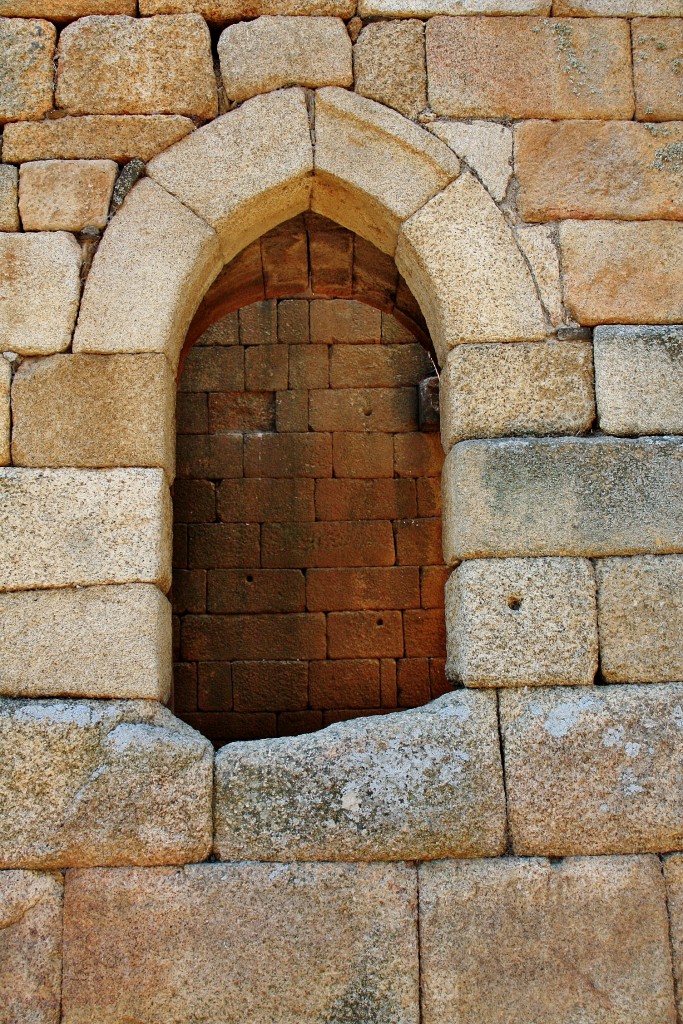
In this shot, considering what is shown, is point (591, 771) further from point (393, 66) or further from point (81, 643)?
point (393, 66)

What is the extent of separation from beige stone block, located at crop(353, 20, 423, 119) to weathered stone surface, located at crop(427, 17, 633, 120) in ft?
0.15

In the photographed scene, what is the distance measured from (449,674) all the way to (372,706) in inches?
168

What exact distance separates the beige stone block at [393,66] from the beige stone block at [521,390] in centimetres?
102

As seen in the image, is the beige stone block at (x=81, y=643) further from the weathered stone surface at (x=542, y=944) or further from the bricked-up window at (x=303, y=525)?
the bricked-up window at (x=303, y=525)

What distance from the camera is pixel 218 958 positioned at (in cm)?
286

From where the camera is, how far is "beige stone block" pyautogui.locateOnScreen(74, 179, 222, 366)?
3227 millimetres

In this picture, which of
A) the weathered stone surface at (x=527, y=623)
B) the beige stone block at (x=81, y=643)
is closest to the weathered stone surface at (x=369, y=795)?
the weathered stone surface at (x=527, y=623)

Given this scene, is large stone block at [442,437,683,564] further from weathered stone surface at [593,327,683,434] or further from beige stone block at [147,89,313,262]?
beige stone block at [147,89,313,262]

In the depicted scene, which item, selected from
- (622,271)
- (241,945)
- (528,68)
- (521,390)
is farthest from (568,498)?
(241,945)

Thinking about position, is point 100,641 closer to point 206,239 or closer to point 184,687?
point 206,239

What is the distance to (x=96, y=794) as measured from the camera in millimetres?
2924

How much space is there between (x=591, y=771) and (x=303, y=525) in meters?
4.87

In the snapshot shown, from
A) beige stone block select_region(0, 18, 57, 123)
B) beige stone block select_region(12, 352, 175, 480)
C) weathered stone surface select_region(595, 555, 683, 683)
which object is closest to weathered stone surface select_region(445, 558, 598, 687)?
weathered stone surface select_region(595, 555, 683, 683)

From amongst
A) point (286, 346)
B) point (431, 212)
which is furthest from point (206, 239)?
point (286, 346)
